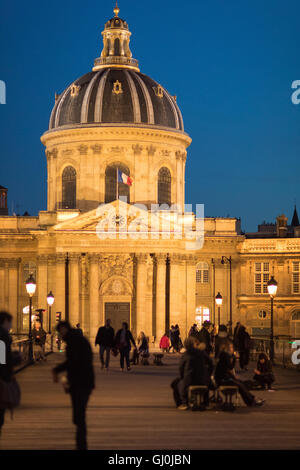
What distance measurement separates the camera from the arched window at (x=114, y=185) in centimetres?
8106

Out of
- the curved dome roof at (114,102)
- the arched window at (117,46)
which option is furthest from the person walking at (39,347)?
the arched window at (117,46)

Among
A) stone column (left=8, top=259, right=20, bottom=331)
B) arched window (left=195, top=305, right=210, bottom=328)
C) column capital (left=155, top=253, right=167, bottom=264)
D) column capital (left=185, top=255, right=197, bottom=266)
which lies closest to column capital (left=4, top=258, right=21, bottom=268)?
stone column (left=8, top=259, right=20, bottom=331)

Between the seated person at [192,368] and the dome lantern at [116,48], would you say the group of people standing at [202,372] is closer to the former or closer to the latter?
the seated person at [192,368]

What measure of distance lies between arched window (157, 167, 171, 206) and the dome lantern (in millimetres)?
8532

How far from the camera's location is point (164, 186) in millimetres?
83188

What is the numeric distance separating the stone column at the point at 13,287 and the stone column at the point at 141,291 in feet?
34.9

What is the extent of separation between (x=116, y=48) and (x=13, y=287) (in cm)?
2046

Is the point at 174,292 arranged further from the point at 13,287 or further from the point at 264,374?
the point at 264,374

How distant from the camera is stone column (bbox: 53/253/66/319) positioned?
72625mm

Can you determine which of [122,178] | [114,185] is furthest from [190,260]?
[114,185]

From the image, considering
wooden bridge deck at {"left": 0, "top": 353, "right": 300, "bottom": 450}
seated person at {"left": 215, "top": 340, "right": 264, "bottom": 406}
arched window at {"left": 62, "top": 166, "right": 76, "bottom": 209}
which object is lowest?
wooden bridge deck at {"left": 0, "top": 353, "right": 300, "bottom": 450}

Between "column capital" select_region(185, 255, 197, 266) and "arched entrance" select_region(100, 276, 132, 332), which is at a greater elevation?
"column capital" select_region(185, 255, 197, 266)

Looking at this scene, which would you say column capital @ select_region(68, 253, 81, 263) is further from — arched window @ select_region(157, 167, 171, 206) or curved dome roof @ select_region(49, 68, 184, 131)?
arched window @ select_region(157, 167, 171, 206)
